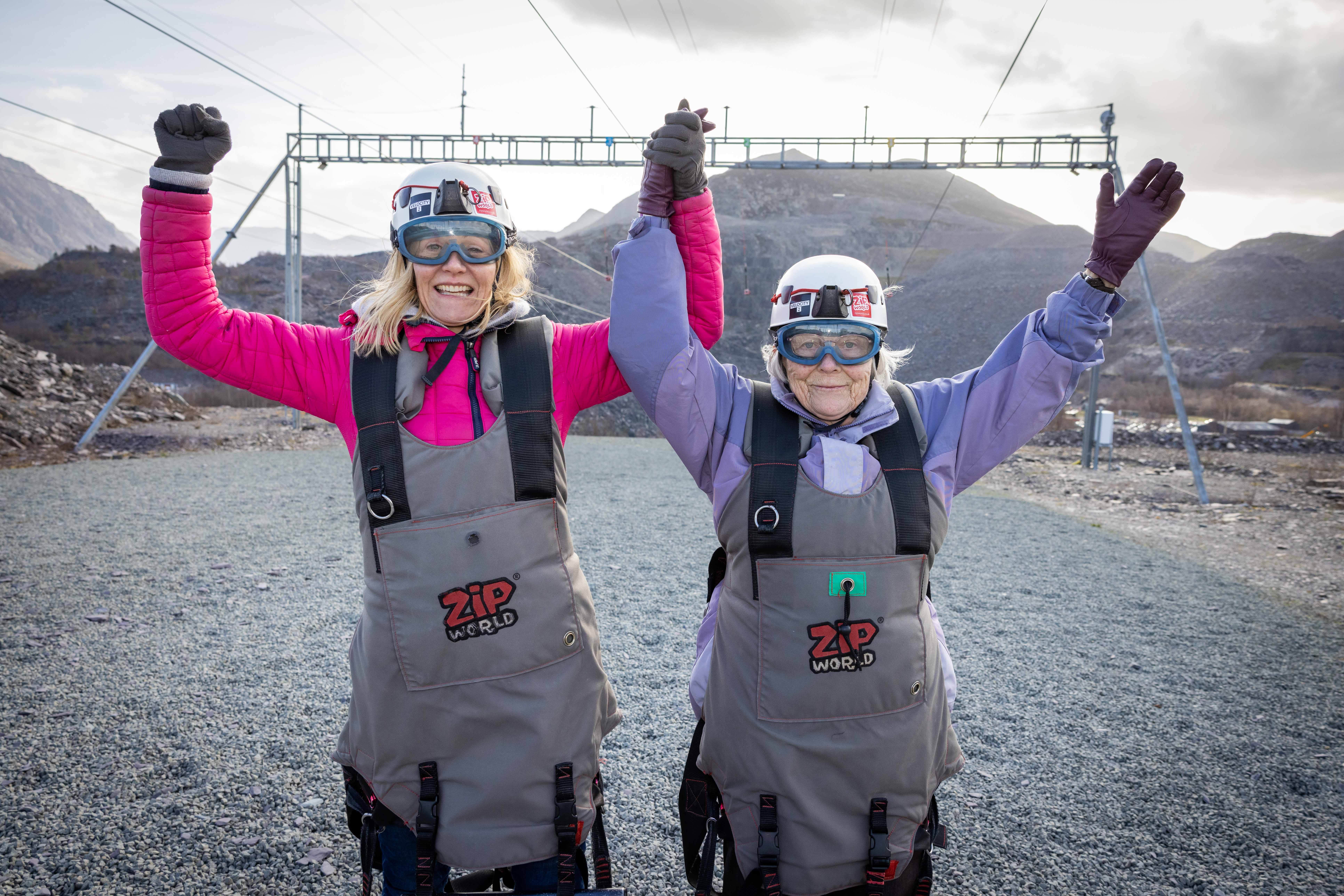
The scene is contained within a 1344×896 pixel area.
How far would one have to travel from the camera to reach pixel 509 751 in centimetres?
214

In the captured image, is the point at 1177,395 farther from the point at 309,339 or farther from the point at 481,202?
the point at 309,339

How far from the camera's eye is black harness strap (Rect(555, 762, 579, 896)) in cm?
216

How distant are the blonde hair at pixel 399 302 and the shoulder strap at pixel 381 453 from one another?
5.8 inches

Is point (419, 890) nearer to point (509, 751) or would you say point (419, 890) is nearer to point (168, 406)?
point (509, 751)

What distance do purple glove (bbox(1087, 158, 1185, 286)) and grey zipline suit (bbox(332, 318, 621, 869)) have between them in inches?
68.1

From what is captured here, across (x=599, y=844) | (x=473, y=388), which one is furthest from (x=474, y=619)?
(x=599, y=844)

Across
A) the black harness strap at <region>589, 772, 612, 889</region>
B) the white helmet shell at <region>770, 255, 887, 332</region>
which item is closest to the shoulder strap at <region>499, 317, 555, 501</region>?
the white helmet shell at <region>770, 255, 887, 332</region>

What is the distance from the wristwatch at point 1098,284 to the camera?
2219mm

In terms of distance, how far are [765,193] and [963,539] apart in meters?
70.4

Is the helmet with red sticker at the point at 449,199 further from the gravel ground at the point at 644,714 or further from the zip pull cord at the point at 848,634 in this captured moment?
the gravel ground at the point at 644,714

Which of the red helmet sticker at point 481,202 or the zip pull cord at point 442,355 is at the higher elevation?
the red helmet sticker at point 481,202

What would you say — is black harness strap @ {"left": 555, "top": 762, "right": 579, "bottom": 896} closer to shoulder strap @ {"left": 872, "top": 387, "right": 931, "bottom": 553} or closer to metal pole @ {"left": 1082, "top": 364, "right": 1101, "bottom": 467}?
shoulder strap @ {"left": 872, "top": 387, "right": 931, "bottom": 553}

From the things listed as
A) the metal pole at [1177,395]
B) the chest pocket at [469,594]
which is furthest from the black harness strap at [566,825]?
the metal pole at [1177,395]

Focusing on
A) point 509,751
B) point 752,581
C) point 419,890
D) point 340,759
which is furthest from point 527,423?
point 419,890
